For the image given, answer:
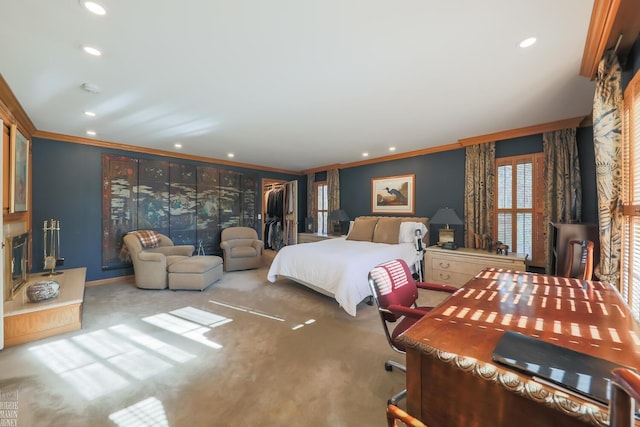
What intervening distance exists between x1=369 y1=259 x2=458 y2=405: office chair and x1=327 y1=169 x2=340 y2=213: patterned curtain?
14.9 ft

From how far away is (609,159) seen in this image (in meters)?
1.97

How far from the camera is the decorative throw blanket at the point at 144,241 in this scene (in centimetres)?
448

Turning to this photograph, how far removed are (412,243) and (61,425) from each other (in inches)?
174

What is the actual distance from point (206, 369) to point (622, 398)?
237cm

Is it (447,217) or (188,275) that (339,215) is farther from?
(188,275)

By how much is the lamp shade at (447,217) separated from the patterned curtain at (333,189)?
2.72 metres

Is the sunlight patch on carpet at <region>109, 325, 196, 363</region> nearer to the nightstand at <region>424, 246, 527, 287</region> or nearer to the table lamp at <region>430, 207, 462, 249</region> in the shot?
the nightstand at <region>424, 246, 527, 287</region>

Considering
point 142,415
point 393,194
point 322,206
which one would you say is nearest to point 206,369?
point 142,415

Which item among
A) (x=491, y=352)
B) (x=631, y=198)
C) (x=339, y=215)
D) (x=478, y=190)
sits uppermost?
(x=478, y=190)

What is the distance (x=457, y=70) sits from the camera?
2.19 m

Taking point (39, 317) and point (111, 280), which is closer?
point (39, 317)

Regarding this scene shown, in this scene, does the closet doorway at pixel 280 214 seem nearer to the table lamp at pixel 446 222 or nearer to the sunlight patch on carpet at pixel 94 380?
the table lamp at pixel 446 222

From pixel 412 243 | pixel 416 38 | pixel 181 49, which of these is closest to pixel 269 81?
pixel 181 49

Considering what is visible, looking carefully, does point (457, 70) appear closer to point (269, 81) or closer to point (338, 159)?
A: point (269, 81)
